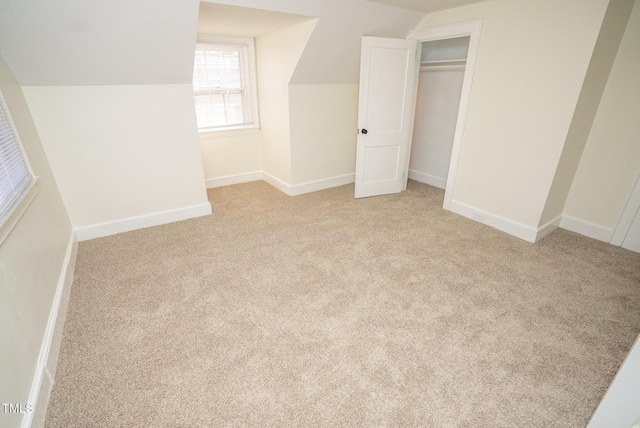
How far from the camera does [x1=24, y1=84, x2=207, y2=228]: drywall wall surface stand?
2.63m

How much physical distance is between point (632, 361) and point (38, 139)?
385 centimetres

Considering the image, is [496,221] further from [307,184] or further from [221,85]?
[221,85]

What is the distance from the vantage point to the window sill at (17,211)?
1.48 m

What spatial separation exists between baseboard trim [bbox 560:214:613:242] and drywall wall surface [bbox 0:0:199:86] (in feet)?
13.0

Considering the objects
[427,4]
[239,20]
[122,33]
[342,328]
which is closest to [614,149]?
[427,4]

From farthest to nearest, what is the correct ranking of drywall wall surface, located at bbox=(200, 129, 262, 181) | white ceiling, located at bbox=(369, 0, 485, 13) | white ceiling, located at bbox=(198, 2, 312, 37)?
drywall wall surface, located at bbox=(200, 129, 262, 181) < white ceiling, located at bbox=(369, 0, 485, 13) < white ceiling, located at bbox=(198, 2, 312, 37)

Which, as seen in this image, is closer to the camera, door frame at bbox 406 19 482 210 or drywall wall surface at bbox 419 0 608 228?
drywall wall surface at bbox 419 0 608 228

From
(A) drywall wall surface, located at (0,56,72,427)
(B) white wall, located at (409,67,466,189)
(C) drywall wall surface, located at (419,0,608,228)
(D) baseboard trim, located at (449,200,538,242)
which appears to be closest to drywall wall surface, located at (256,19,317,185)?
(C) drywall wall surface, located at (419,0,608,228)

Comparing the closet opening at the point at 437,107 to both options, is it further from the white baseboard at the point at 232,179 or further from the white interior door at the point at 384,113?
the white baseboard at the point at 232,179

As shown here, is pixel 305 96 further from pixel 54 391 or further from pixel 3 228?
pixel 54 391

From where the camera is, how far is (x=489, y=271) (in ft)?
8.11

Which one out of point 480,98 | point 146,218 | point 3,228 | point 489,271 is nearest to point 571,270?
point 489,271

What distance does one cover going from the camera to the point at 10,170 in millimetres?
1863

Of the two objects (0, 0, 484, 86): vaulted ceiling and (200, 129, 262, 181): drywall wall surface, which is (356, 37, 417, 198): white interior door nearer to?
(0, 0, 484, 86): vaulted ceiling
